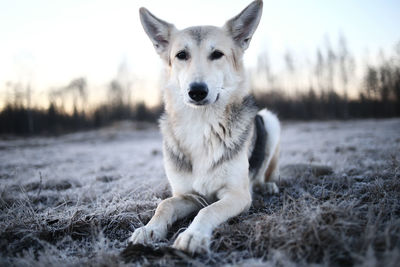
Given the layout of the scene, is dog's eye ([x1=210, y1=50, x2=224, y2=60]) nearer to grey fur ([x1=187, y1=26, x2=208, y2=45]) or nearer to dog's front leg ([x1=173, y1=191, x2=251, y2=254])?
grey fur ([x1=187, y1=26, x2=208, y2=45])

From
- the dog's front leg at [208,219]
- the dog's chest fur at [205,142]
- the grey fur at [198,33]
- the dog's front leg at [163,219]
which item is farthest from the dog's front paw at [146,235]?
the grey fur at [198,33]

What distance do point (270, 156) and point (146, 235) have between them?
239 centimetres

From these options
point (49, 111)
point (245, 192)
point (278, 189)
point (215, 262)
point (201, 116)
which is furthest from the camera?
point (49, 111)

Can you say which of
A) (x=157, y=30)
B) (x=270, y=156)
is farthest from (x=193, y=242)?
(x=157, y=30)

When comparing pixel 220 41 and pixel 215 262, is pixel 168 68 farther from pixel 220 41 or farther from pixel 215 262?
pixel 215 262

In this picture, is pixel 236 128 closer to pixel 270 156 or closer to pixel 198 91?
pixel 198 91

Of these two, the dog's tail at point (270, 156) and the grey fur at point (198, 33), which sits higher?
the grey fur at point (198, 33)

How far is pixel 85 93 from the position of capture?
4031cm

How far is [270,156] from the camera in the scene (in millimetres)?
3582

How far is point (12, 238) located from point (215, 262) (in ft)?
5.60

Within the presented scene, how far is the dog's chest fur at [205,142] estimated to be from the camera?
7.84 feet

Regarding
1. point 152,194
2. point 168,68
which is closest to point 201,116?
point 168,68

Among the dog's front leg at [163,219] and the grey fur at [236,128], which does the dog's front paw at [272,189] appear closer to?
the grey fur at [236,128]

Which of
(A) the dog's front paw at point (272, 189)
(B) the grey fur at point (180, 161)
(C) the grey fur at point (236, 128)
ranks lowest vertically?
(A) the dog's front paw at point (272, 189)
